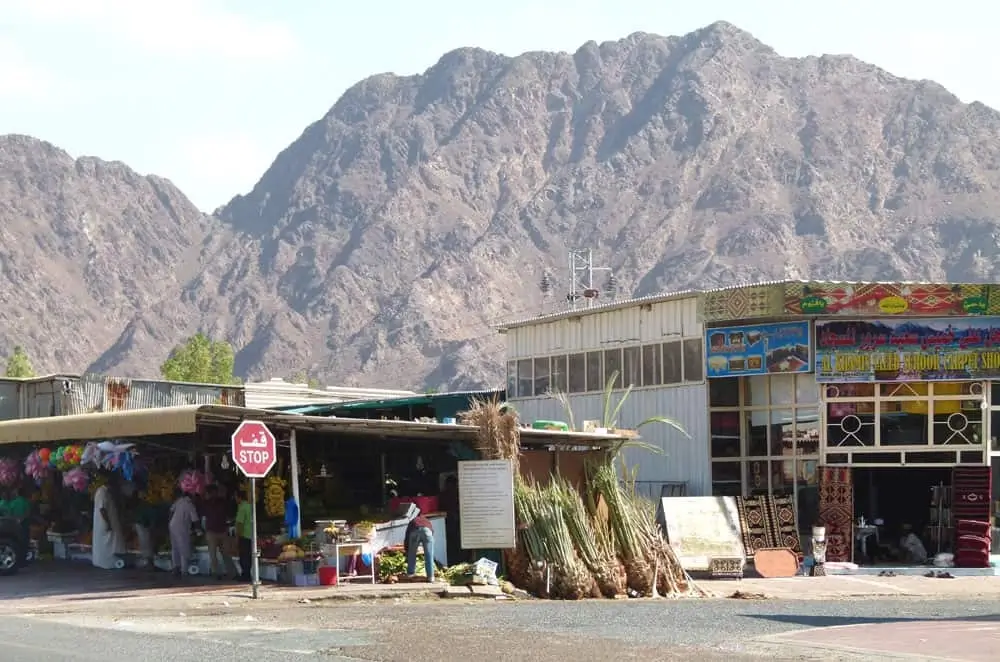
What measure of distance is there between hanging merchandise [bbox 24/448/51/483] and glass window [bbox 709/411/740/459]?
13022 millimetres

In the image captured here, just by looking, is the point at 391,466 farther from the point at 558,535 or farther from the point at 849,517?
the point at 849,517

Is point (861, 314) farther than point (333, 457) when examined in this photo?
Yes

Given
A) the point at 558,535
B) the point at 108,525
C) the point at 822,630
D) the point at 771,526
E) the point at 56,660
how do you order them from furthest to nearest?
the point at 771,526
the point at 108,525
the point at 558,535
the point at 822,630
the point at 56,660

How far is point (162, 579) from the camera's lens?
2525cm

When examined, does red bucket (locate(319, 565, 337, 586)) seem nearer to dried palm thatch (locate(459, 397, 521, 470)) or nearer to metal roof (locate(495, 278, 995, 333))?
dried palm thatch (locate(459, 397, 521, 470))

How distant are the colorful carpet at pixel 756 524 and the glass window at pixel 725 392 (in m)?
2.59

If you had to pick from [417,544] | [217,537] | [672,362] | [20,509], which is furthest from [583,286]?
[417,544]

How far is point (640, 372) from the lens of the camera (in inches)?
1326

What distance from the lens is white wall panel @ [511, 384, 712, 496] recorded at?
3197 centimetres

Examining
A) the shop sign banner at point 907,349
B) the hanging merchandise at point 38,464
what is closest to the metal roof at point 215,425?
the hanging merchandise at point 38,464

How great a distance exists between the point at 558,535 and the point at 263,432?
506 cm

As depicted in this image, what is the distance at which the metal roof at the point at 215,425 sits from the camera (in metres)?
22.6

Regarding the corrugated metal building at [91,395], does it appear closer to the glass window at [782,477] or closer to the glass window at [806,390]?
the glass window at [782,477]

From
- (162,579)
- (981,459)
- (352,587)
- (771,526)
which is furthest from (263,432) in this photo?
(981,459)
